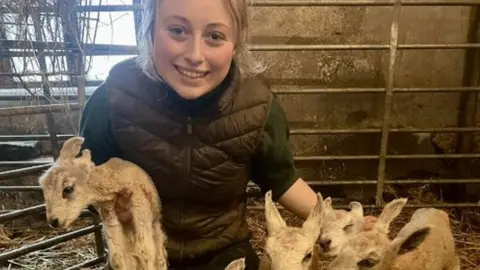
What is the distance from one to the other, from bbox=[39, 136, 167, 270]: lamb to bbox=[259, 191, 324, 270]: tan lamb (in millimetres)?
231

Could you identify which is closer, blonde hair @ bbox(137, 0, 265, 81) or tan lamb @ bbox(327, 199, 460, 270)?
blonde hair @ bbox(137, 0, 265, 81)

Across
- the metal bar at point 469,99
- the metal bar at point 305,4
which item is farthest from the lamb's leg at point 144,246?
the metal bar at point 469,99

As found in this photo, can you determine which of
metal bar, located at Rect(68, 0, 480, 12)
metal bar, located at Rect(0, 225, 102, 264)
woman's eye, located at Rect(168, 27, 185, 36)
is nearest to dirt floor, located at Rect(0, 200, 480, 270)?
metal bar, located at Rect(0, 225, 102, 264)

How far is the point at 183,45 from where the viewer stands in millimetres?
1072

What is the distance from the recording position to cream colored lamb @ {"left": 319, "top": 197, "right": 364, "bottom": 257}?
127 centimetres

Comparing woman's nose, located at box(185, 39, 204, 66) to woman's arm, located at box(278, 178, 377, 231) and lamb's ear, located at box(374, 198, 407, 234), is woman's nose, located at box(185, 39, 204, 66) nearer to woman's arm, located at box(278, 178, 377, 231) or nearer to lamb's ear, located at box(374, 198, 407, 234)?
woman's arm, located at box(278, 178, 377, 231)

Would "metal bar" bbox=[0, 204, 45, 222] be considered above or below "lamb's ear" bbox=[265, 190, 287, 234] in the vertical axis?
below

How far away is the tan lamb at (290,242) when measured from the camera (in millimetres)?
1035

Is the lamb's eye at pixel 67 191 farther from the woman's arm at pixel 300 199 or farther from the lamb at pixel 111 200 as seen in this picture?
the woman's arm at pixel 300 199

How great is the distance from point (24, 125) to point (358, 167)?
2.25 metres

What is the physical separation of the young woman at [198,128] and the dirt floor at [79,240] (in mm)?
1231

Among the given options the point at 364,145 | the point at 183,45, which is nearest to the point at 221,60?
the point at 183,45

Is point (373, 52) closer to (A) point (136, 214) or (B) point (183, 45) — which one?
(B) point (183, 45)

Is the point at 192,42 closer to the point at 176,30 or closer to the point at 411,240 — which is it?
the point at 176,30
